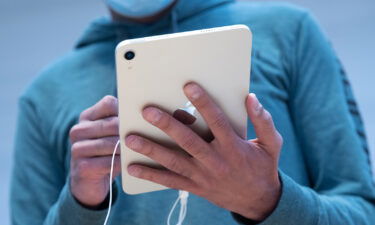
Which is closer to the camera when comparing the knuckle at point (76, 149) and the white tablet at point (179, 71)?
the white tablet at point (179, 71)

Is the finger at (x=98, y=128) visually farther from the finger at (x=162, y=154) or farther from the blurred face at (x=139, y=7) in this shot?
the blurred face at (x=139, y=7)

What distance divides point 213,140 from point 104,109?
0.14 m

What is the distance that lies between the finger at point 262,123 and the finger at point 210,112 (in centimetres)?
3

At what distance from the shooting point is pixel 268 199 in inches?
27.2

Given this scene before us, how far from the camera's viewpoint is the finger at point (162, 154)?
65cm

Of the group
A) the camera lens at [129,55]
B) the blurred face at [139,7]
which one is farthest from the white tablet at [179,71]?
the blurred face at [139,7]

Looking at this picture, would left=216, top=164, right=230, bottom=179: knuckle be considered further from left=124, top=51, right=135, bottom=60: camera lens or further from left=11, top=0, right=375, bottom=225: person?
left=124, top=51, right=135, bottom=60: camera lens

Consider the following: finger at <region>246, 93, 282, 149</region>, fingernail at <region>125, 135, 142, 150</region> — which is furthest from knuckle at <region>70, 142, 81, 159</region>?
finger at <region>246, 93, 282, 149</region>

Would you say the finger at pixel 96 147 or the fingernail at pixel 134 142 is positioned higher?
the fingernail at pixel 134 142

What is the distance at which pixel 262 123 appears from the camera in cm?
64

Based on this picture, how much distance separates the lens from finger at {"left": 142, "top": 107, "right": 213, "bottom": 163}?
0.62 meters

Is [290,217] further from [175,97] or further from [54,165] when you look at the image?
[54,165]

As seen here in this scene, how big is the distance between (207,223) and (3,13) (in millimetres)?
1693

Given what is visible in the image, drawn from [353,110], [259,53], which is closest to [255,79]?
[259,53]
